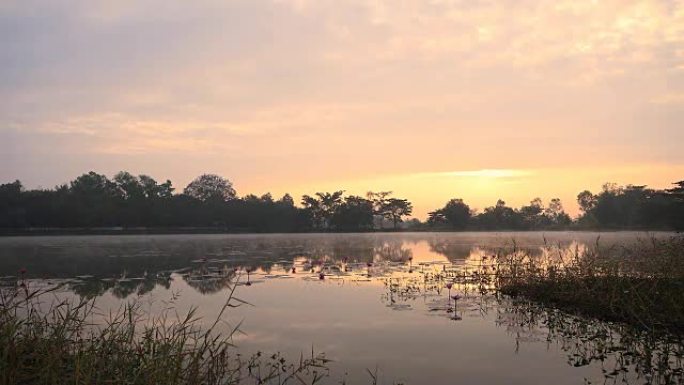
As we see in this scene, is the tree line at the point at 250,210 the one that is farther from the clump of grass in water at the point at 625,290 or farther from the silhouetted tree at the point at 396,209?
the clump of grass in water at the point at 625,290

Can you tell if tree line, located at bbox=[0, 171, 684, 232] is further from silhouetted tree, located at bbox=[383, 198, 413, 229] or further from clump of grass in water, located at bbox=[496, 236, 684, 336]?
clump of grass in water, located at bbox=[496, 236, 684, 336]

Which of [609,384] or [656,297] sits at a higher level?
[656,297]

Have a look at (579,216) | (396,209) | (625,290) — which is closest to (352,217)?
(396,209)

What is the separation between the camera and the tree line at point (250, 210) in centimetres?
6347

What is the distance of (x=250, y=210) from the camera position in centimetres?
8100

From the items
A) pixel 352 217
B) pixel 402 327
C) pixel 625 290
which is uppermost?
pixel 352 217

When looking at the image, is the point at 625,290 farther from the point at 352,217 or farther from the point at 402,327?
the point at 352,217

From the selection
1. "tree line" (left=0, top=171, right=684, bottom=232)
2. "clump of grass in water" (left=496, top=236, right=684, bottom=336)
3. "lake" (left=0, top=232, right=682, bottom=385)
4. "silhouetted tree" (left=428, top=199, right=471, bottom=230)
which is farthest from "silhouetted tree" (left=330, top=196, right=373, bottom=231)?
"clump of grass in water" (left=496, top=236, right=684, bottom=336)

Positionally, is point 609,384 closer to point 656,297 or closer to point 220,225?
point 656,297

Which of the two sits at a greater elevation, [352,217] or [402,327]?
[352,217]

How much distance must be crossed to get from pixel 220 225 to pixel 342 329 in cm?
7300

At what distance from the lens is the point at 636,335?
6770 mm

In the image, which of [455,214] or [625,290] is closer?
[625,290]

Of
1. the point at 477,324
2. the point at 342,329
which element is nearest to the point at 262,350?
the point at 342,329
